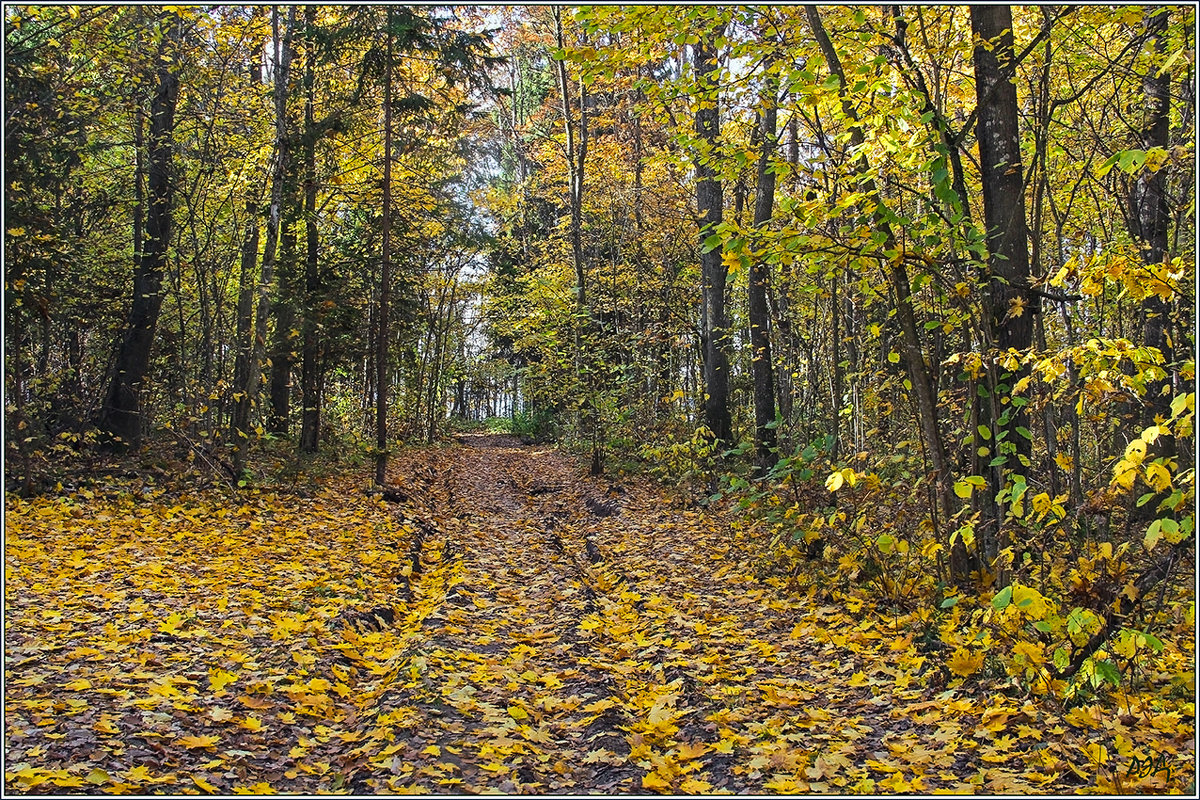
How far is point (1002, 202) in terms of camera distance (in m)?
5.75

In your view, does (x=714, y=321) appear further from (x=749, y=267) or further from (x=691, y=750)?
(x=691, y=750)

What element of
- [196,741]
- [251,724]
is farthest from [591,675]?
[196,741]

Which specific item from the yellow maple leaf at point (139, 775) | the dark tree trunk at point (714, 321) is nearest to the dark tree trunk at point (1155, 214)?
the dark tree trunk at point (714, 321)

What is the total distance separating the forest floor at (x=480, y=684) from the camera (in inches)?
137

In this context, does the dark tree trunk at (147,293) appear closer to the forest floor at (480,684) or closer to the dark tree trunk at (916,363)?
the forest floor at (480,684)

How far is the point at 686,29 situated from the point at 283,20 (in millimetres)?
8667

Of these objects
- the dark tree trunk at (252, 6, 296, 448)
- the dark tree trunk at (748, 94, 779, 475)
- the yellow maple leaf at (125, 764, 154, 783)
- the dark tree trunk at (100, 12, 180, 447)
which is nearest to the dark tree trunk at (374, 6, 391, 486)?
the dark tree trunk at (252, 6, 296, 448)

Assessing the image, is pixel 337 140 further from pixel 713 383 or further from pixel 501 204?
pixel 501 204

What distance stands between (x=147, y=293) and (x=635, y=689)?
10568 mm

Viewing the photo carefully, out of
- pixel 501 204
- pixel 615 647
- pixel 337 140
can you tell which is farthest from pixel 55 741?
pixel 501 204

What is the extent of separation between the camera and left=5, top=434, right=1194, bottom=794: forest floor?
3490 mm

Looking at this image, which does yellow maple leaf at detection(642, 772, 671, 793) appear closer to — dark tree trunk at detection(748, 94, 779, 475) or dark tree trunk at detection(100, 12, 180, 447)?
dark tree trunk at detection(748, 94, 779, 475)
